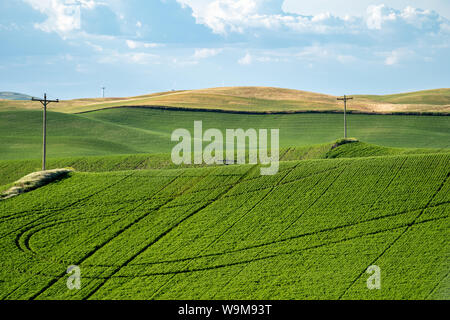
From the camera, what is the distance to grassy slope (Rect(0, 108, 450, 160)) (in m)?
63.5

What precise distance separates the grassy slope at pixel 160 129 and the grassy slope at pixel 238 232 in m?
→ 26.1

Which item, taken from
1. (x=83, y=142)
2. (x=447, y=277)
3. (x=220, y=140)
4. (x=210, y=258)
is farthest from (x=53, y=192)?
(x=220, y=140)

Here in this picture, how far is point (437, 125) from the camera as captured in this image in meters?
76.5

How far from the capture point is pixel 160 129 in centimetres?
8100

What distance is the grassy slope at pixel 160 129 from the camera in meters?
63.5

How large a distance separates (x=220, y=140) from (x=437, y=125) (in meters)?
31.6
